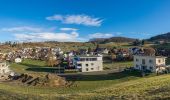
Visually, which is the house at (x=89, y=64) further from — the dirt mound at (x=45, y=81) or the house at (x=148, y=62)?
the dirt mound at (x=45, y=81)

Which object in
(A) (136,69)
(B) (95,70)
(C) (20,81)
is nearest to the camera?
(C) (20,81)

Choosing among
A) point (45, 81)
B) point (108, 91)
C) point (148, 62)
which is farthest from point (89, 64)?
point (108, 91)

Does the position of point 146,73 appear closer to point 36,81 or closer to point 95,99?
point 36,81

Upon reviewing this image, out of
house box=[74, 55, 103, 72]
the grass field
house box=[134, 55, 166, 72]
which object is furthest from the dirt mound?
house box=[74, 55, 103, 72]

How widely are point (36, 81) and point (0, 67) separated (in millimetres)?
45172

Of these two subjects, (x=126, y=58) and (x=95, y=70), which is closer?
(x=95, y=70)

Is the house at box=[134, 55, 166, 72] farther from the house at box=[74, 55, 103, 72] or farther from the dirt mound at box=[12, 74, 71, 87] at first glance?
the dirt mound at box=[12, 74, 71, 87]

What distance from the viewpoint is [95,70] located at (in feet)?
409

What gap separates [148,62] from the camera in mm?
104500

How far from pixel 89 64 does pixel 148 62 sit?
29.2 m

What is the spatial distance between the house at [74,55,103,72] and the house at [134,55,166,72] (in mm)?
18849

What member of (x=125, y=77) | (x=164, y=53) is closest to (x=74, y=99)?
(x=125, y=77)

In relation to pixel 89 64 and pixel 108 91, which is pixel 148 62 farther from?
pixel 108 91

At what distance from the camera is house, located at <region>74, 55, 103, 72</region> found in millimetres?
124750
